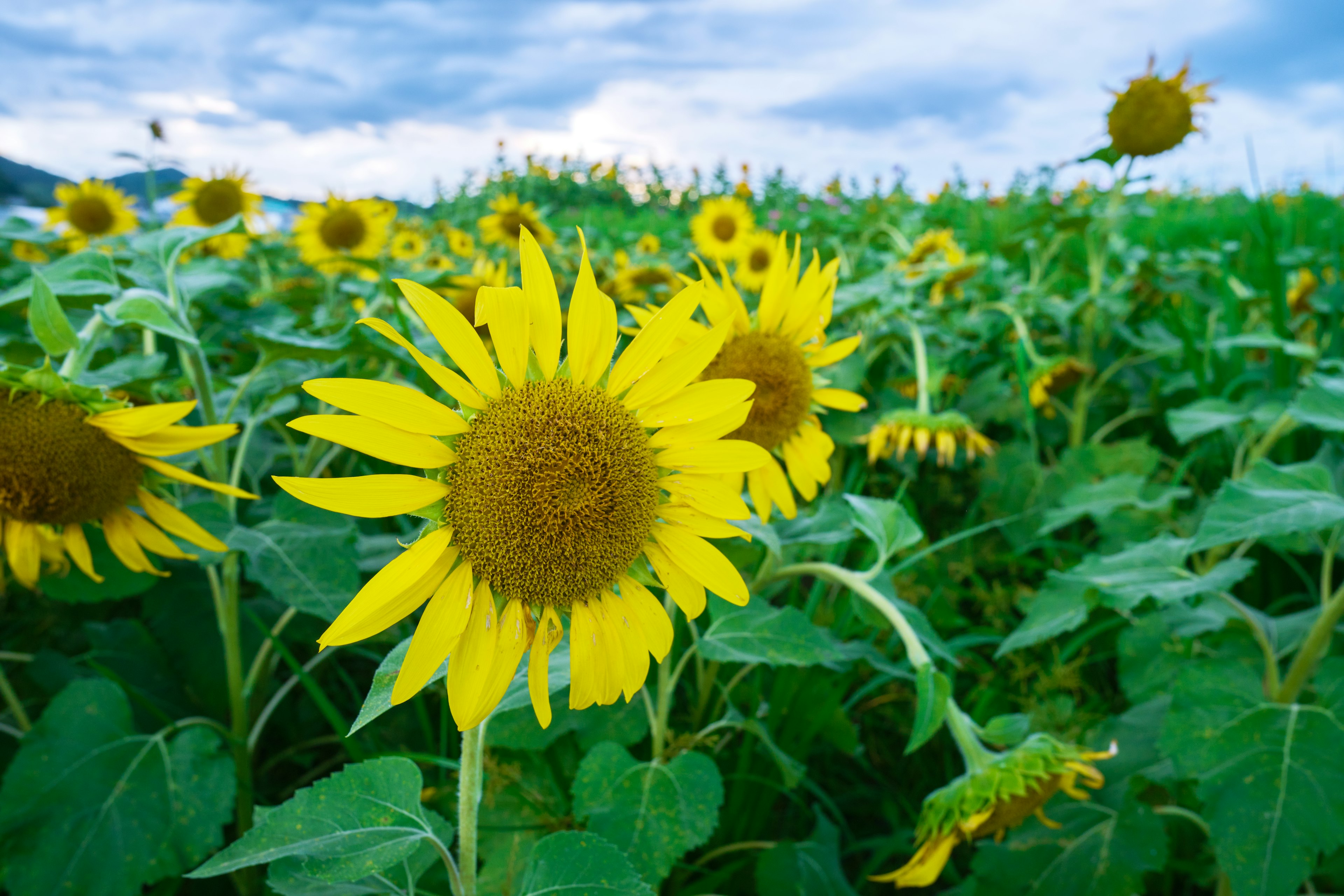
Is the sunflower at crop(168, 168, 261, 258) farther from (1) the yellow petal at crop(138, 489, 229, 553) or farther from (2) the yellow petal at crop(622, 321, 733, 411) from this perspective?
(2) the yellow petal at crop(622, 321, 733, 411)

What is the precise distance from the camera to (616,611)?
0.88 metres

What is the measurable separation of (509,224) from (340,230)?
102cm

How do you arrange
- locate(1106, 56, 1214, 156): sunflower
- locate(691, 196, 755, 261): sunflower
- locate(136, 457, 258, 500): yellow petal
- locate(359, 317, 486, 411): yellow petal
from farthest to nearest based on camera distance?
locate(691, 196, 755, 261): sunflower
locate(1106, 56, 1214, 156): sunflower
locate(136, 457, 258, 500): yellow petal
locate(359, 317, 486, 411): yellow petal

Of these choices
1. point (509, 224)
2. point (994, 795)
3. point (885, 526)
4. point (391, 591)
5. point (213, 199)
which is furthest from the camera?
point (509, 224)

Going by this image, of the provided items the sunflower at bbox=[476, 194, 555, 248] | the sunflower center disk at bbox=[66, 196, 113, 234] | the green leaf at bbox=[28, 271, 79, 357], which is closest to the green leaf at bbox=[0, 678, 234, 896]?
the green leaf at bbox=[28, 271, 79, 357]

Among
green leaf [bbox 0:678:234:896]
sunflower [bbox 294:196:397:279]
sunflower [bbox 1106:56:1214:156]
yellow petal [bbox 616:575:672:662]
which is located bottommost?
green leaf [bbox 0:678:234:896]

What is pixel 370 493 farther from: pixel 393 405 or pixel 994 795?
pixel 994 795

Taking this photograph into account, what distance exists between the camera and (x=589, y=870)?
0.84 meters

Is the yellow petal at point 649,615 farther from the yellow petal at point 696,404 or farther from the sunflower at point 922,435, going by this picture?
the sunflower at point 922,435

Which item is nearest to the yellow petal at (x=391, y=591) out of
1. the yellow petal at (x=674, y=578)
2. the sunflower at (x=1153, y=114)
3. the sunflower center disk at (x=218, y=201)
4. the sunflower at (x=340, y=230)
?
the yellow petal at (x=674, y=578)

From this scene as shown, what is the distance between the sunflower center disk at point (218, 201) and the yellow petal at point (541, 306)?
371 cm

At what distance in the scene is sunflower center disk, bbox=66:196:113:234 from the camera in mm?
4078

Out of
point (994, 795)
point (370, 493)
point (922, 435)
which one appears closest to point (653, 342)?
point (370, 493)

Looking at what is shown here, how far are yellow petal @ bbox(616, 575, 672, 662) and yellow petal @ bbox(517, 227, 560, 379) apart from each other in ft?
0.42
